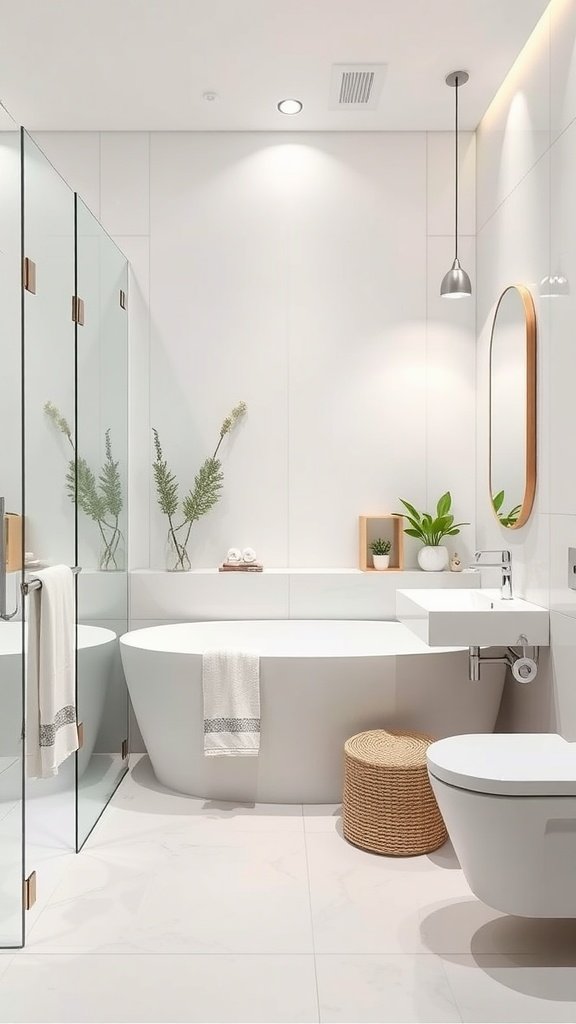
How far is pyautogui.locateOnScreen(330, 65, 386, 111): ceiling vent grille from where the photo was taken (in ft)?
11.1

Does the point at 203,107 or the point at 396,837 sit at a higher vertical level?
the point at 203,107

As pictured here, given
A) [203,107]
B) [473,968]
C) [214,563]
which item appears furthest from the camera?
[214,563]

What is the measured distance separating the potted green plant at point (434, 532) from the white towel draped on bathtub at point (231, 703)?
45.4 inches

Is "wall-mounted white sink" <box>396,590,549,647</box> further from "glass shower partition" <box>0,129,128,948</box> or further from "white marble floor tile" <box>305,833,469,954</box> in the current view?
"glass shower partition" <box>0,129,128,948</box>

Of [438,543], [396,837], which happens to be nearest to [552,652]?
[396,837]

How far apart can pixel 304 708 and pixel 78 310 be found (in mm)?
1715

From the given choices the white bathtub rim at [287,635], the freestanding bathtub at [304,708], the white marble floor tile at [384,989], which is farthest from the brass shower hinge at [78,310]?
the white marble floor tile at [384,989]

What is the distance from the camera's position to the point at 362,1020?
1.95m

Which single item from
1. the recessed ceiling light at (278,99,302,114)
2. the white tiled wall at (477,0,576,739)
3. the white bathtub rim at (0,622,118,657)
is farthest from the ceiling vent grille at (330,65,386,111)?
the white bathtub rim at (0,622,118,657)

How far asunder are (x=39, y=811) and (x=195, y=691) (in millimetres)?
823

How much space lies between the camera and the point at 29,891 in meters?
2.32

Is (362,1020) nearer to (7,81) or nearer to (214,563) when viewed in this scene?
(214,563)

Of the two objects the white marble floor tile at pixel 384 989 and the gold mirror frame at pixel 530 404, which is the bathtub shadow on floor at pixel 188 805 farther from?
the gold mirror frame at pixel 530 404

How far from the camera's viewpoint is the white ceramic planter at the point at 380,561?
393 cm
